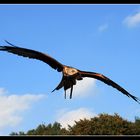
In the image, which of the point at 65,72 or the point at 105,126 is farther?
the point at 105,126

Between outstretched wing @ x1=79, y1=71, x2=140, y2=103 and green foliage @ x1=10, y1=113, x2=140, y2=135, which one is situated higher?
green foliage @ x1=10, y1=113, x2=140, y2=135

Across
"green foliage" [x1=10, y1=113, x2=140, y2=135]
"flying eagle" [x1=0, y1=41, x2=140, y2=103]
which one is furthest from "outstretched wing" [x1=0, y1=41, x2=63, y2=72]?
"green foliage" [x1=10, y1=113, x2=140, y2=135]

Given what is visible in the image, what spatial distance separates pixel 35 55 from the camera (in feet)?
41.2

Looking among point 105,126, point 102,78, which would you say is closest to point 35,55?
point 102,78

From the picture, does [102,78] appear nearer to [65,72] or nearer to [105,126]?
[65,72]

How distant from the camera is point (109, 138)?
11.1 feet

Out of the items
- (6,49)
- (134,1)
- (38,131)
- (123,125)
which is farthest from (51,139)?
(38,131)

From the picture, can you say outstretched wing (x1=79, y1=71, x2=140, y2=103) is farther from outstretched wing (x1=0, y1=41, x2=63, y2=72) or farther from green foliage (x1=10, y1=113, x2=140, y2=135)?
green foliage (x1=10, y1=113, x2=140, y2=135)

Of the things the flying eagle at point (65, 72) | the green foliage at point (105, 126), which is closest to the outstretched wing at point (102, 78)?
the flying eagle at point (65, 72)

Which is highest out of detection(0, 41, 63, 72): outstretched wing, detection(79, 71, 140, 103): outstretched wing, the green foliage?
the green foliage

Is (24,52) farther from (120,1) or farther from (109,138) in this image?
(109,138)

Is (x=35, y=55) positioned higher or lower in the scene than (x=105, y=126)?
lower

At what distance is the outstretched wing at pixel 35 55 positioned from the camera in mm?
11984

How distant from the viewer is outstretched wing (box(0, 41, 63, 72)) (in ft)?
39.3
